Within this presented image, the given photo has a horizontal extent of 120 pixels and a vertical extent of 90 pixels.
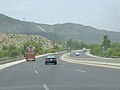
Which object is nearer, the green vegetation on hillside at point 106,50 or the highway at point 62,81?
the highway at point 62,81

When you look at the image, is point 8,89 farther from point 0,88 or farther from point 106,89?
point 106,89

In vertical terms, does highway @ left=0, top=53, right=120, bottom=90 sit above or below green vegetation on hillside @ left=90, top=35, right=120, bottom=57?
above

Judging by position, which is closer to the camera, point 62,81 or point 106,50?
point 62,81

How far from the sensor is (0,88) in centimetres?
1736

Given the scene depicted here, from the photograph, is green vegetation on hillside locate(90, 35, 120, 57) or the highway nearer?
the highway

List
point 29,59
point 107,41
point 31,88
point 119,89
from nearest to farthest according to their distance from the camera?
A: point 119,89 < point 31,88 < point 29,59 < point 107,41

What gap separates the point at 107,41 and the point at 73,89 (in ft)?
566

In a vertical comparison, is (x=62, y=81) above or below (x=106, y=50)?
above

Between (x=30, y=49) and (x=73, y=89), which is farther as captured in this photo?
(x=30, y=49)

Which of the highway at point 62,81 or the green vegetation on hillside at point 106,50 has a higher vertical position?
the highway at point 62,81

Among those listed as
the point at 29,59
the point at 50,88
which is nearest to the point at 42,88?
the point at 50,88

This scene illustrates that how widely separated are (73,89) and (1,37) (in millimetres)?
185217

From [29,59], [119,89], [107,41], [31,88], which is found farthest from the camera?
[107,41]

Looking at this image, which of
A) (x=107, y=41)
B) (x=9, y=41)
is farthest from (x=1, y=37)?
(x=107, y=41)
